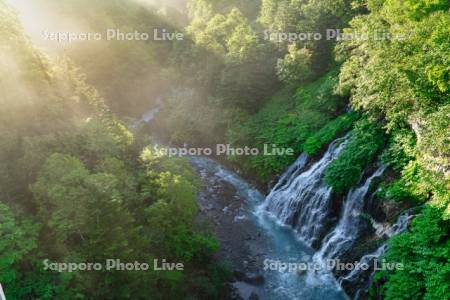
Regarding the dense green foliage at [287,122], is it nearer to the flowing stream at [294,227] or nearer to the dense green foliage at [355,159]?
the flowing stream at [294,227]

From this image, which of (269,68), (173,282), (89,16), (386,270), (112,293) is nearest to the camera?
(112,293)

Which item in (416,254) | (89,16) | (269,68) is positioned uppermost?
(89,16)

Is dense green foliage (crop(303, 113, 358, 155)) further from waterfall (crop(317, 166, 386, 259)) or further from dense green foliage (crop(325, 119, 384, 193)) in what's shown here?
waterfall (crop(317, 166, 386, 259))

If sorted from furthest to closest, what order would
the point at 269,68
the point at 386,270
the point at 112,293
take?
the point at 269,68 < the point at 386,270 < the point at 112,293

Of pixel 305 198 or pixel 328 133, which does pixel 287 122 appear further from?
pixel 305 198

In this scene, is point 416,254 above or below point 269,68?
below

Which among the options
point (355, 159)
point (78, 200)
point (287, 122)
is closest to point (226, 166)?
point (287, 122)

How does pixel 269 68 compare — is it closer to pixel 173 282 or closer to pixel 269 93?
pixel 269 93

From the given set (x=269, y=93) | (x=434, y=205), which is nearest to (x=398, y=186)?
(x=434, y=205)
